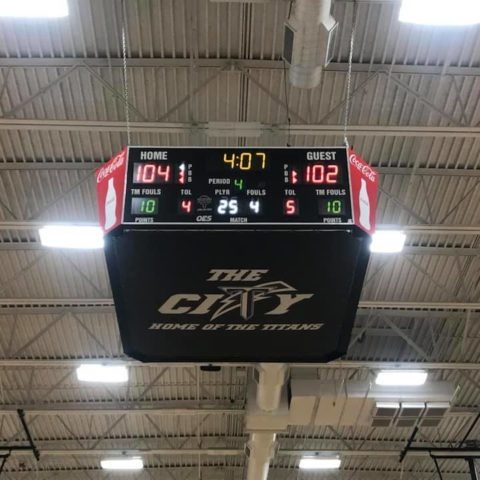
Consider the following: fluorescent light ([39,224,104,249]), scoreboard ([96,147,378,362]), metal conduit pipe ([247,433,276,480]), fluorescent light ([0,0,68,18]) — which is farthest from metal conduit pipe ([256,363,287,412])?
fluorescent light ([0,0,68,18])

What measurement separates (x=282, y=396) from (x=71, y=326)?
4788mm

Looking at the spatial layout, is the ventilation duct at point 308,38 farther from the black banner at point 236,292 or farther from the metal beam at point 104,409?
the metal beam at point 104,409

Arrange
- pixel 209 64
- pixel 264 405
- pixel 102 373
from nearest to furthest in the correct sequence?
1. pixel 209 64
2. pixel 264 405
3. pixel 102 373

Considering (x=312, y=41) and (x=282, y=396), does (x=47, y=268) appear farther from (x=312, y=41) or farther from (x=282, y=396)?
(x=312, y=41)

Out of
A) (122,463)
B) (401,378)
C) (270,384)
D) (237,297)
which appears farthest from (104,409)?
(237,297)

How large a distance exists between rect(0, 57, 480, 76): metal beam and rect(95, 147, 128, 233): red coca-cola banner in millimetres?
3496

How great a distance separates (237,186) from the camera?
4848mm

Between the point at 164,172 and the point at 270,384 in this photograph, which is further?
the point at 270,384

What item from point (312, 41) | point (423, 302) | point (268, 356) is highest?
point (423, 302)

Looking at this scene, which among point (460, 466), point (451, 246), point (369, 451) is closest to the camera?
point (451, 246)

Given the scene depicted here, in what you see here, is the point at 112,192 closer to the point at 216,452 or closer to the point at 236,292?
the point at 236,292

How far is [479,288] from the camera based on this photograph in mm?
11836

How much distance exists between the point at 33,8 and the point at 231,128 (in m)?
2.95

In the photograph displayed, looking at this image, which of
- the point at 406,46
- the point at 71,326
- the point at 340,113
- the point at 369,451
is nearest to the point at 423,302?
the point at 340,113
